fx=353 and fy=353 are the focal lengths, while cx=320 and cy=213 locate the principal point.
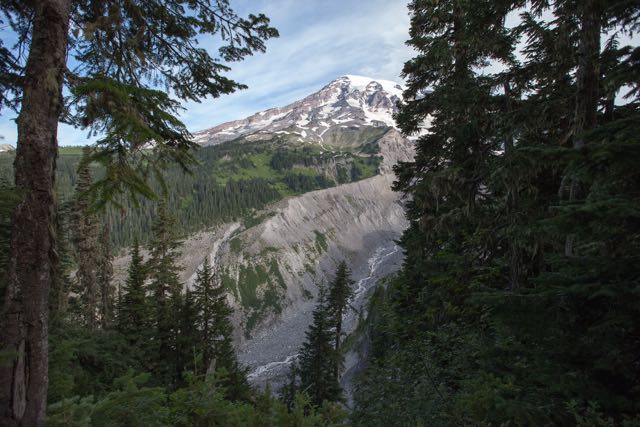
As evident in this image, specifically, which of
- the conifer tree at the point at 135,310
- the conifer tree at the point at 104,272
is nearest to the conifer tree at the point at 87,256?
the conifer tree at the point at 104,272

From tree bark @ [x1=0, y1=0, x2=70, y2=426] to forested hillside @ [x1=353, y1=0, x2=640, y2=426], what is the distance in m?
5.19

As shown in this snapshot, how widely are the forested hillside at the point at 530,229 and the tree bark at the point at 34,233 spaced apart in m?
5.19

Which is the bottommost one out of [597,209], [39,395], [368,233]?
[368,233]

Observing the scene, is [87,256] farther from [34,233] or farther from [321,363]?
[34,233]

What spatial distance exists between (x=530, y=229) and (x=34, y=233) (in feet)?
27.1

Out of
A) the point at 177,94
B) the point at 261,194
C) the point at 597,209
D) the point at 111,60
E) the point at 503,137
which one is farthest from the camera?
the point at 261,194

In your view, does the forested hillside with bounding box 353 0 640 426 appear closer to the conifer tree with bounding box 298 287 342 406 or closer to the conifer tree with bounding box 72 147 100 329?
the conifer tree with bounding box 298 287 342 406

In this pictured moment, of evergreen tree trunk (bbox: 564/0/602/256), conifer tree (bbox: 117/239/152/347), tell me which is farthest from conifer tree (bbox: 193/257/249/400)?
Result: evergreen tree trunk (bbox: 564/0/602/256)

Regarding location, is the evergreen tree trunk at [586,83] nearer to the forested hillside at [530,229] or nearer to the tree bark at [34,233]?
the forested hillside at [530,229]

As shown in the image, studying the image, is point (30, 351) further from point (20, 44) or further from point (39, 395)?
point (20, 44)

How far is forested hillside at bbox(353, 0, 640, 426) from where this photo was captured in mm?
3672

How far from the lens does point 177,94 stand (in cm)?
702

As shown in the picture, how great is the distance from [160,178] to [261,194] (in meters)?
167

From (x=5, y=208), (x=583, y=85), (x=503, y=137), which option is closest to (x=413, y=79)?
(x=503, y=137)
